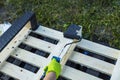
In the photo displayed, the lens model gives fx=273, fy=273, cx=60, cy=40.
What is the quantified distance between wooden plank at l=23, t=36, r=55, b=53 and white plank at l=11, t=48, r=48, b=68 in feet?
0.33

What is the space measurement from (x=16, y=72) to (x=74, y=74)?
484mm

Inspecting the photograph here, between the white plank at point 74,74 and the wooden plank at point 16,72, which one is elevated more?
the white plank at point 74,74

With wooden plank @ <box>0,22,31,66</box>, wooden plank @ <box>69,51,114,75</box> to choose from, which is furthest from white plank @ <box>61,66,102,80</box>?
wooden plank @ <box>0,22,31,66</box>

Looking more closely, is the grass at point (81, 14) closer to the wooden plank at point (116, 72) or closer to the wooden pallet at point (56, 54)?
the wooden pallet at point (56, 54)

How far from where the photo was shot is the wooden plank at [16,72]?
2.24 metres

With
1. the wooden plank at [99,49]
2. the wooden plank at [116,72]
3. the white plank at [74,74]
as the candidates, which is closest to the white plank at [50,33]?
the wooden plank at [99,49]

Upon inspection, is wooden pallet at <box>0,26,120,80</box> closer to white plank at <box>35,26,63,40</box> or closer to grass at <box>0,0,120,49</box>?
white plank at <box>35,26,63,40</box>

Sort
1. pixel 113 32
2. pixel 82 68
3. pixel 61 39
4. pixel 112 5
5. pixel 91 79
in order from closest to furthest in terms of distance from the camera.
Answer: pixel 91 79
pixel 82 68
pixel 61 39
pixel 113 32
pixel 112 5

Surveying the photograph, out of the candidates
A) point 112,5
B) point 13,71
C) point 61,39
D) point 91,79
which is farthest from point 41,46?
point 112,5

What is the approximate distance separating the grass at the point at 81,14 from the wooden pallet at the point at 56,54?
1.00 ft

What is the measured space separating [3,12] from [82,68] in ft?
4.45

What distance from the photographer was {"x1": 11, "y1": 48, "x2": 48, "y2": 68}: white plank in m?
2.33

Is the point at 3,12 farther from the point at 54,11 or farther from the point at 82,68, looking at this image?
the point at 82,68

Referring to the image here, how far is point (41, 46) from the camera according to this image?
8.14 feet
